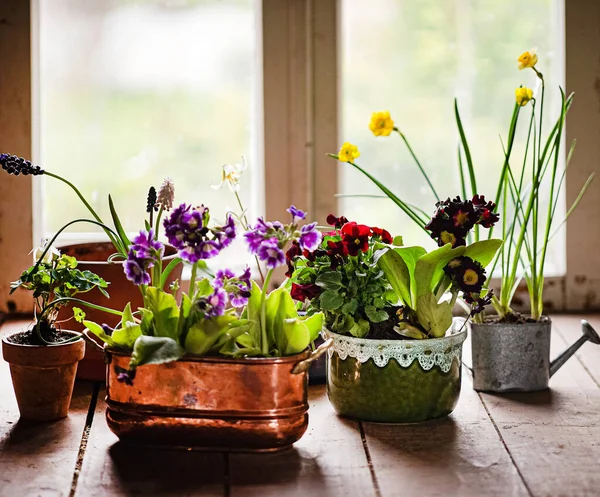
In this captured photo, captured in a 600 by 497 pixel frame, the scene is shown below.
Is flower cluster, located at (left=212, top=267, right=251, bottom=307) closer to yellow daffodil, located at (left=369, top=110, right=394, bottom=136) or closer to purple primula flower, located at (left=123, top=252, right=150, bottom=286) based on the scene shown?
purple primula flower, located at (left=123, top=252, right=150, bottom=286)

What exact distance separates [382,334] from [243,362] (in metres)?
0.29

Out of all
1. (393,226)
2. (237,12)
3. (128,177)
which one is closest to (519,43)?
(393,226)

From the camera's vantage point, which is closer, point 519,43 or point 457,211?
point 457,211

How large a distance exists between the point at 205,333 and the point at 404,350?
0.33 meters

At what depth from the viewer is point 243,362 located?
4.28 feet

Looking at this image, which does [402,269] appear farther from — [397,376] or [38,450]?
[38,450]

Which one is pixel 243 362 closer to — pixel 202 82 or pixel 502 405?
pixel 502 405

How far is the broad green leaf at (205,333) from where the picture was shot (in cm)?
131

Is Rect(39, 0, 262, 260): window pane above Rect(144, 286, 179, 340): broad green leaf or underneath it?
above

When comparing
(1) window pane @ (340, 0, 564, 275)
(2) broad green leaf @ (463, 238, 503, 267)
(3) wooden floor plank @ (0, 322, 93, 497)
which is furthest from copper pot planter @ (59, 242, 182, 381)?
(1) window pane @ (340, 0, 564, 275)

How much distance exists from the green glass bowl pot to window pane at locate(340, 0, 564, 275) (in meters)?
0.92

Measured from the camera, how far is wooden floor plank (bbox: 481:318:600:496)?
1.26m

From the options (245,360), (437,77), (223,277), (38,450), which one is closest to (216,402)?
(245,360)

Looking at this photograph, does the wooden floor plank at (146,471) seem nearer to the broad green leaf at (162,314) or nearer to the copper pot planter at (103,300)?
the broad green leaf at (162,314)
